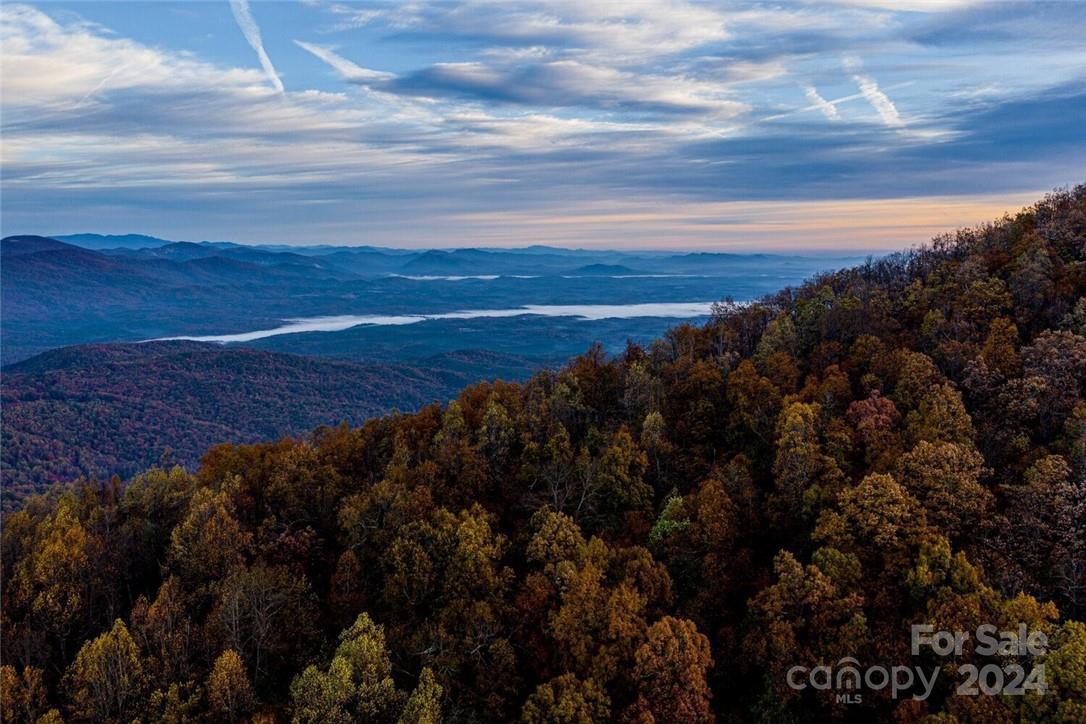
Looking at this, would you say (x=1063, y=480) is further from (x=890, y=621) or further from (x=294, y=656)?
(x=294, y=656)

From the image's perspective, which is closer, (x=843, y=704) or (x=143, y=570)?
(x=843, y=704)

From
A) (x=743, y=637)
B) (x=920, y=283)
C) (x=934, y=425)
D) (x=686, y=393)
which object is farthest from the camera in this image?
(x=920, y=283)

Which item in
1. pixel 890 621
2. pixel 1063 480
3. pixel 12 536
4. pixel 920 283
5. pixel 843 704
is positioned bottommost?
pixel 843 704

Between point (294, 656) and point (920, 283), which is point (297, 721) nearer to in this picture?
point (294, 656)

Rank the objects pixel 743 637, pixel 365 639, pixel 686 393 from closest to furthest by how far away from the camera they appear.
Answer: pixel 365 639, pixel 743 637, pixel 686 393

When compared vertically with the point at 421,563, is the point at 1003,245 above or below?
above

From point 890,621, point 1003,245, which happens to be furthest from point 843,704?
point 1003,245

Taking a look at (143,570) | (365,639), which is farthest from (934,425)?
(143,570)
